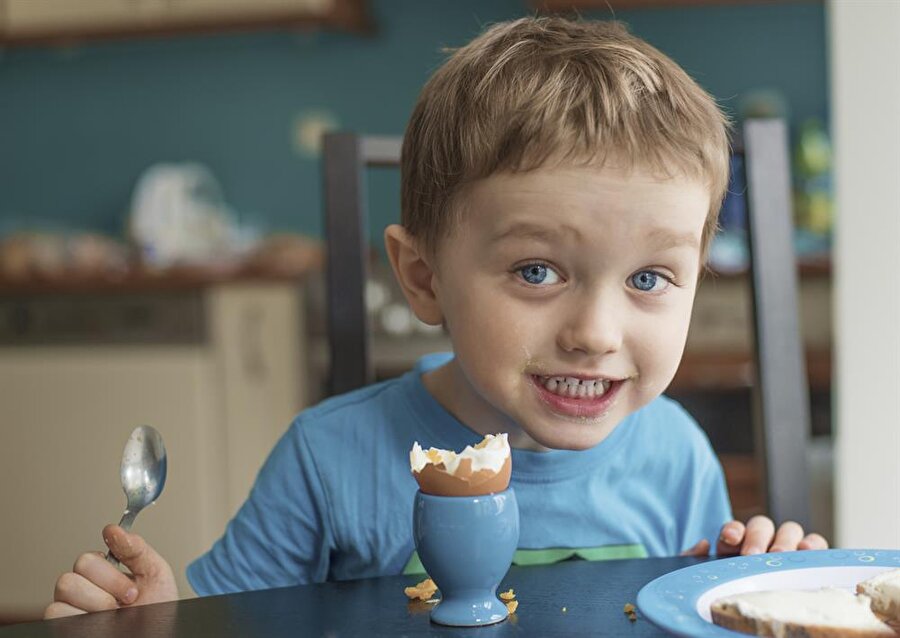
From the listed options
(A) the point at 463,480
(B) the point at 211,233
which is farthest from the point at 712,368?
(A) the point at 463,480

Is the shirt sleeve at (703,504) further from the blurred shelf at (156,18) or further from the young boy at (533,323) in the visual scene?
the blurred shelf at (156,18)

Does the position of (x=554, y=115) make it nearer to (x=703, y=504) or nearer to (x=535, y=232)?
(x=535, y=232)

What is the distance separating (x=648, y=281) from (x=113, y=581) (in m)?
0.44

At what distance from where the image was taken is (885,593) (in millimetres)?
643

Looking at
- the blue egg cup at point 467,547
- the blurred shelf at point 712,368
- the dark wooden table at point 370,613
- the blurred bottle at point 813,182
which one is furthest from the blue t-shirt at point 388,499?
the blurred bottle at point 813,182

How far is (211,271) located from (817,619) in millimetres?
2464

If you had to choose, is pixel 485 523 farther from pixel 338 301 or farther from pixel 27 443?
pixel 27 443

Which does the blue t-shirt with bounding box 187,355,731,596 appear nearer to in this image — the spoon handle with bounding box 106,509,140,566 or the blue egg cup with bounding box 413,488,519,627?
the spoon handle with bounding box 106,509,140,566

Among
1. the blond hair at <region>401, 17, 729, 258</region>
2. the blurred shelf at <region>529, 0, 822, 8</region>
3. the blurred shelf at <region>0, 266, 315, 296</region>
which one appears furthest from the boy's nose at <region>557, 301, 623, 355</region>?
the blurred shelf at <region>529, 0, 822, 8</region>

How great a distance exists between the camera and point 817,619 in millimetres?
599

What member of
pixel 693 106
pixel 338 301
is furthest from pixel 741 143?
pixel 338 301

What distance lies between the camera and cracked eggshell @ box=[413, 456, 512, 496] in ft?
2.12

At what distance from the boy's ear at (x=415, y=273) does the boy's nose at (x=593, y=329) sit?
202mm

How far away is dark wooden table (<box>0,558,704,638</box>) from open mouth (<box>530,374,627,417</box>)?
118 mm
